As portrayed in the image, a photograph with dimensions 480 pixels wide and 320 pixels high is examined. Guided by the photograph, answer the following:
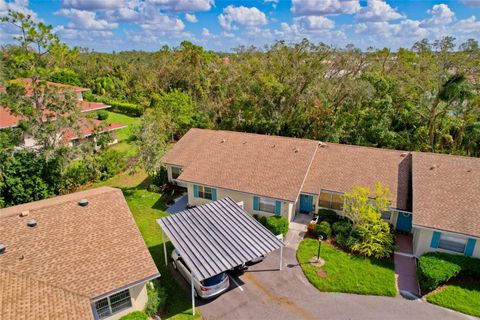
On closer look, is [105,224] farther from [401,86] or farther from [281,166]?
[401,86]

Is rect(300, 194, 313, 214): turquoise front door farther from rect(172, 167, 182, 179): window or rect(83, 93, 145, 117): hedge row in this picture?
rect(83, 93, 145, 117): hedge row

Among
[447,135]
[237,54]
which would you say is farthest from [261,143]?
[237,54]

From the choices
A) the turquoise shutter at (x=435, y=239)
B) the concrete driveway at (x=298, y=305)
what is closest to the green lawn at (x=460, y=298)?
the concrete driveway at (x=298, y=305)

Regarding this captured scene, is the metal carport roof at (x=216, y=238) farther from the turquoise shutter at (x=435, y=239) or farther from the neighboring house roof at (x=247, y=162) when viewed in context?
the turquoise shutter at (x=435, y=239)

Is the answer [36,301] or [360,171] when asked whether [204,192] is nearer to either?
[360,171]

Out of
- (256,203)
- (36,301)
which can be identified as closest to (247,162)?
(256,203)

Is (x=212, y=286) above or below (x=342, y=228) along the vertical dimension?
below
